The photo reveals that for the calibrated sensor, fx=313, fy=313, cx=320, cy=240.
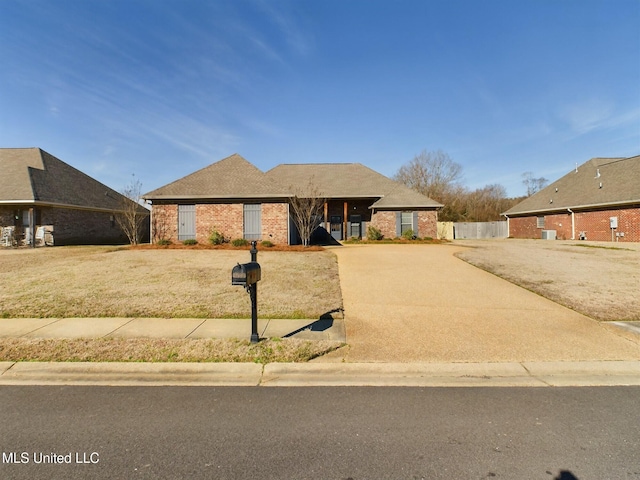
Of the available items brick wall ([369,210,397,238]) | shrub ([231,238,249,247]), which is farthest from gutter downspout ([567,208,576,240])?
shrub ([231,238,249,247])

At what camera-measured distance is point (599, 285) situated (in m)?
8.41

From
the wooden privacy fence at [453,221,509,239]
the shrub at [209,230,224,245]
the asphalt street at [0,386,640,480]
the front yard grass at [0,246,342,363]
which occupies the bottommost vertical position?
the asphalt street at [0,386,640,480]

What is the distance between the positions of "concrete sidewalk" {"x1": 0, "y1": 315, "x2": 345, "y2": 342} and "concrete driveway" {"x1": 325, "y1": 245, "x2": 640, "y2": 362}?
1.90 feet

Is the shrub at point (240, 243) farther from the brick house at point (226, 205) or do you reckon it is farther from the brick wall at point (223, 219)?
the brick wall at point (223, 219)

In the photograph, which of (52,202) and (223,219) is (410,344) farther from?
(52,202)

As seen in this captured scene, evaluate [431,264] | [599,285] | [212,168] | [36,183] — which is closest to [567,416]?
[599,285]

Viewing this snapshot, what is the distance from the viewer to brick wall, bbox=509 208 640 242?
880 inches

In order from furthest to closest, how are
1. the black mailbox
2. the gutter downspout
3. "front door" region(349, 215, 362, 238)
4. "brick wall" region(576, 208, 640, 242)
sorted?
the gutter downspout → "front door" region(349, 215, 362, 238) → "brick wall" region(576, 208, 640, 242) → the black mailbox

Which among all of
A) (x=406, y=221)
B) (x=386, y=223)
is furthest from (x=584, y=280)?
(x=386, y=223)

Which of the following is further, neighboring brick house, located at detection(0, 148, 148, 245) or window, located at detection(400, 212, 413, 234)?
window, located at detection(400, 212, 413, 234)

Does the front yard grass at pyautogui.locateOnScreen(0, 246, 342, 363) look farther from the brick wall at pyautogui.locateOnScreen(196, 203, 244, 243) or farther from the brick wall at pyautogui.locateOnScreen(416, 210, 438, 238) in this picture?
the brick wall at pyautogui.locateOnScreen(416, 210, 438, 238)

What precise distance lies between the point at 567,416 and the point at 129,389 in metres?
4.63

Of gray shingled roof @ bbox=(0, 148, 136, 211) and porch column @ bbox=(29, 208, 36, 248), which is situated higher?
gray shingled roof @ bbox=(0, 148, 136, 211)

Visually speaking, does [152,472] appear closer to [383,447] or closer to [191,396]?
[191,396]
